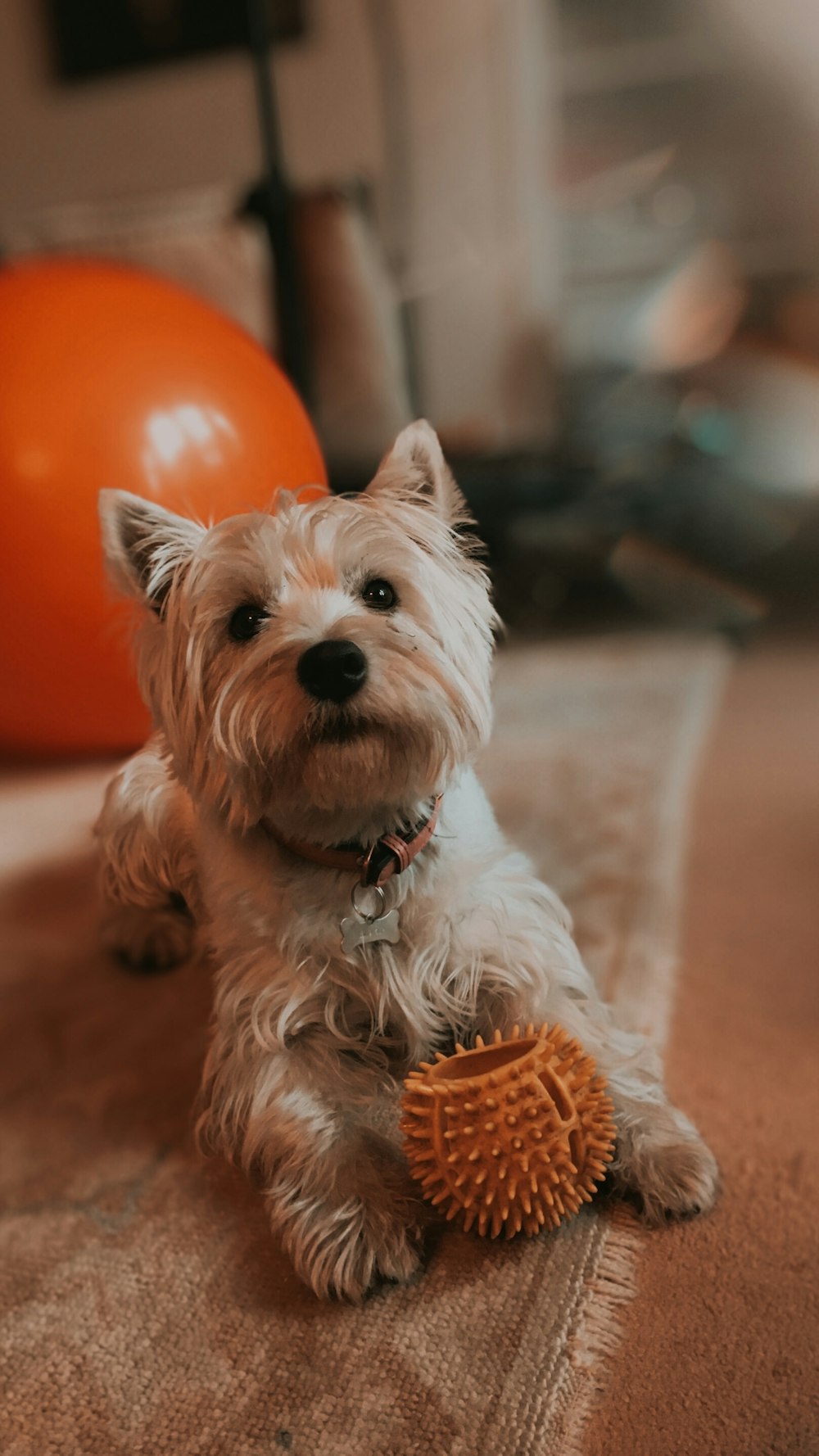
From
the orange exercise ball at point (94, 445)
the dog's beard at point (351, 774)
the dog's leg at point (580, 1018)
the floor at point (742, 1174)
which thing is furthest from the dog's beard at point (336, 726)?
the orange exercise ball at point (94, 445)

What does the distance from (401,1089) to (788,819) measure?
2.98 feet

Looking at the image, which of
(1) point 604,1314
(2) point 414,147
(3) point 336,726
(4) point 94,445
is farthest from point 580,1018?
(2) point 414,147

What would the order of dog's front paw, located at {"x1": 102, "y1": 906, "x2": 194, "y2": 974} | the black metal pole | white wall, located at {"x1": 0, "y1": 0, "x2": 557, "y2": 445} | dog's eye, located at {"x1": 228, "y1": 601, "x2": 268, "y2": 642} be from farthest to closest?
1. white wall, located at {"x1": 0, "y1": 0, "x2": 557, "y2": 445}
2. the black metal pole
3. dog's front paw, located at {"x1": 102, "y1": 906, "x2": 194, "y2": 974}
4. dog's eye, located at {"x1": 228, "y1": 601, "x2": 268, "y2": 642}

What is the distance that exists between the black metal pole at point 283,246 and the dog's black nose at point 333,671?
1944 mm

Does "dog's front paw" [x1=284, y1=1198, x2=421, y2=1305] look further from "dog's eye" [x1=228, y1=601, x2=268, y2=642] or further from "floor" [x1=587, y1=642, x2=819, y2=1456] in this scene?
"dog's eye" [x1=228, y1=601, x2=268, y2=642]

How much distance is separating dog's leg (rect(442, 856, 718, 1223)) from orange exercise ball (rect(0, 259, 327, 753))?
2.78 feet

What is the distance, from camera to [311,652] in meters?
0.88

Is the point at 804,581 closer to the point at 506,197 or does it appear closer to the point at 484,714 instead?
the point at 506,197

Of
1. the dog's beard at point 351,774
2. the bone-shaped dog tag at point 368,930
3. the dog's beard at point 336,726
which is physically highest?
the dog's beard at point 336,726

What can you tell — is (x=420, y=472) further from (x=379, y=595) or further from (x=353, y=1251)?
(x=353, y=1251)

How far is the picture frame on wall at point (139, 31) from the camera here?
329 cm

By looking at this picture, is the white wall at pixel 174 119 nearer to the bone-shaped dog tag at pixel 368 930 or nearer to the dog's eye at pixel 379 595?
the dog's eye at pixel 379 595

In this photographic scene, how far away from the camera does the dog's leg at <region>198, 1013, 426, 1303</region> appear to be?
0.87 metres

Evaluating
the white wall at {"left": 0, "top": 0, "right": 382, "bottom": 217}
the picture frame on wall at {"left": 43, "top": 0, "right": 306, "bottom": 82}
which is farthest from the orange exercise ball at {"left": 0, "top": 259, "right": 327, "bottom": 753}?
the picture frame on wall at {"left": 43, "top": 0, "right": 306, "bottom": 82}
